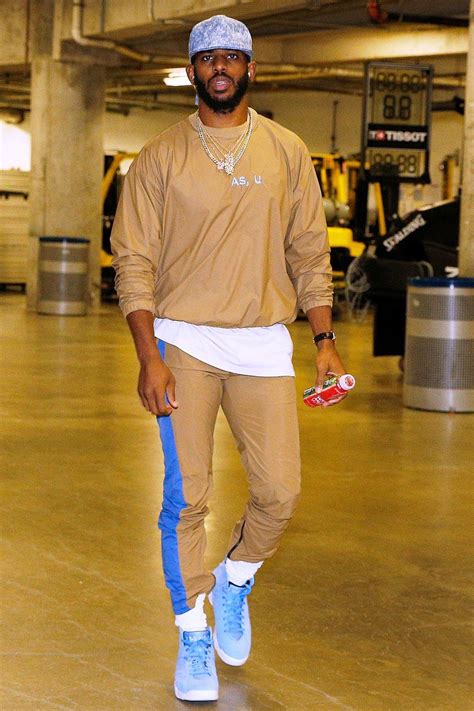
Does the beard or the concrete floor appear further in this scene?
the concrete floor

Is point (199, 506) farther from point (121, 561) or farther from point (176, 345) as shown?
point (121, 561)

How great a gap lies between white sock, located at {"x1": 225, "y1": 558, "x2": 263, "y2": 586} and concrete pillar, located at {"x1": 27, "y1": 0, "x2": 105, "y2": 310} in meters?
17.2

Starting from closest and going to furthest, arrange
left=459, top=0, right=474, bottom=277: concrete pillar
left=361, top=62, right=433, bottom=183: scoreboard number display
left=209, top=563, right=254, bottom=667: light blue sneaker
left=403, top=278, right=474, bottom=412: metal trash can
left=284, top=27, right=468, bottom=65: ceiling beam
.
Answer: left=209, top=563, right=254, bottom=667: light blue sneaker → left=403, top=278, right=474, bottom=412: metal trash can → left=459, top=0, right=474, bottom=277: concrete pillar → left=361, top=62, right=433, bottom=183: scoreboard number display → left=284, top=27, right=468, bottom=65: ceiling beam

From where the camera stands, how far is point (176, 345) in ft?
12.4

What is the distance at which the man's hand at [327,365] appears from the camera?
382 cm

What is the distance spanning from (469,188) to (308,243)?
288 inches

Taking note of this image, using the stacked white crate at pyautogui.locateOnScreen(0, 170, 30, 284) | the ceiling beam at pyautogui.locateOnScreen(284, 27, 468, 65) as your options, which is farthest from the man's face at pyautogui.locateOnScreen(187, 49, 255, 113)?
the stacked white crate at pyautogui.locateOnScreen(0, 170, 30, 284)

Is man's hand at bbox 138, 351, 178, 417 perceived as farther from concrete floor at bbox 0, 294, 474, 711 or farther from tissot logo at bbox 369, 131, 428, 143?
tissot logo at bbox 369, 131, 428, 143

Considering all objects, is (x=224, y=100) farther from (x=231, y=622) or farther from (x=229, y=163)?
(x=231, y=622)

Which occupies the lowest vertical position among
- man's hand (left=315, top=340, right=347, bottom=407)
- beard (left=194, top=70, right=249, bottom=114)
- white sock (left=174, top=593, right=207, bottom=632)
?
white sock (left=174, top=593, right=207, bottom=632)

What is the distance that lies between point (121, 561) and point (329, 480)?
2240mm

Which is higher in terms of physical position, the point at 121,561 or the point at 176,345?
the point at 176,345

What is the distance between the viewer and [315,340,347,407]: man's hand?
3.82 m

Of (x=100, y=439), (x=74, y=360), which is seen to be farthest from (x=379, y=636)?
(x=74, y=360)
